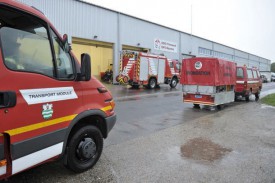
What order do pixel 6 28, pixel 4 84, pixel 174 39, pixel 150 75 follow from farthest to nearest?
pixel 174 39 → pixel 150 75 → pixel 6 28 → pixel 4 84

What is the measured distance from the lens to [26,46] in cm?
299

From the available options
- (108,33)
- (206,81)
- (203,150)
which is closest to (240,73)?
(206,81)

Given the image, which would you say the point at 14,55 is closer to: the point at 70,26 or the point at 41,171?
the point at 41,171

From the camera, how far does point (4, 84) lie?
8.44 ft

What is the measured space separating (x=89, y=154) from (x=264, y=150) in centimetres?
395

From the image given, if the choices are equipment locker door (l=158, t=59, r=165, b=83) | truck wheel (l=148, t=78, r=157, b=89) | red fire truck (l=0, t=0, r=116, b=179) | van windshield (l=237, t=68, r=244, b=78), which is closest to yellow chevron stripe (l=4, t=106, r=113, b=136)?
red fire truck (l=0, t=0, r=116, b=179)

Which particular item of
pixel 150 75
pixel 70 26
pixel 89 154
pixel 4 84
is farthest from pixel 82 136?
pixel 70 26

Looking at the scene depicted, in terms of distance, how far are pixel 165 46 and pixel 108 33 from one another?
32.5 ft

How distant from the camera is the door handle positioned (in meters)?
2.55

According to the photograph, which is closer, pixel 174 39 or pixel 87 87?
pixel 87 87

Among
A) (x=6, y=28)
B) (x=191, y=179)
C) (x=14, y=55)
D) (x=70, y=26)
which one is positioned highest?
(x=70, y=26)

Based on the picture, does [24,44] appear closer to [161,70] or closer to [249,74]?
[249,74]

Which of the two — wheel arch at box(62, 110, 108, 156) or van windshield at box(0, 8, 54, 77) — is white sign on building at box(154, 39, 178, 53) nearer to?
wheel arch at box(62, 110, 108, 156)

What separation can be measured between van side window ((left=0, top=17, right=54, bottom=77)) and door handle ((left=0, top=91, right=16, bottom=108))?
0.30 metres
